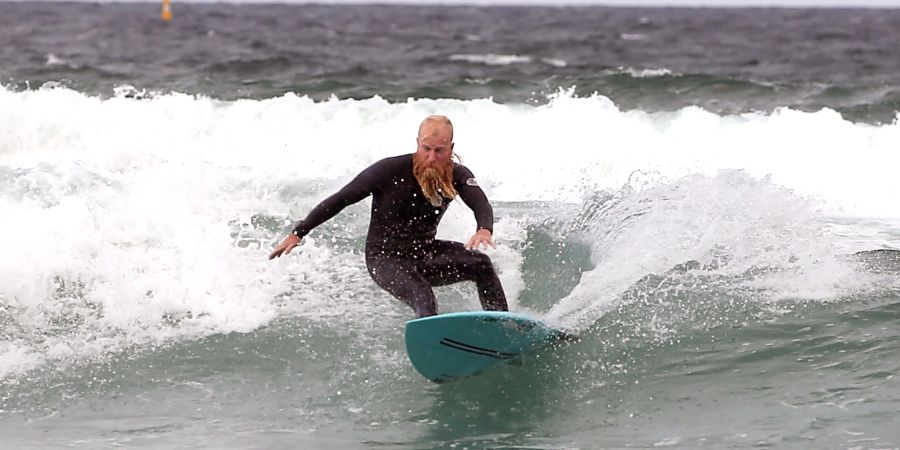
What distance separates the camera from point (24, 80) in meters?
21.5

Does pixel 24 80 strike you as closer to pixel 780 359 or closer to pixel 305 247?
pixel 305 247

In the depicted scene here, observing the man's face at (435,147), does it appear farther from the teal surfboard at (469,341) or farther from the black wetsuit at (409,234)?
the teal surfboard at (469,341)

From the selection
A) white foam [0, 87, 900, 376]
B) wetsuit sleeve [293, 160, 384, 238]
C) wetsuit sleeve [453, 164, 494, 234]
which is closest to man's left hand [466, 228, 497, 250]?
wetsuit sleeve [453, 164, 494, 234]

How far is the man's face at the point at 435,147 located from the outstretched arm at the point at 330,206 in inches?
13.6

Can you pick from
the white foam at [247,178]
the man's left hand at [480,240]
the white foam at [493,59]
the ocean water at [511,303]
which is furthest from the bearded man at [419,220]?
the white foam at [493,59]

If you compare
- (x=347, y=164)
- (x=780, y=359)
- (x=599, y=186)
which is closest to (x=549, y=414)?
(x=780, y=359)

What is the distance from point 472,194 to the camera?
18.9 ft

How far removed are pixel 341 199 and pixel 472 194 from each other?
2.23 ft

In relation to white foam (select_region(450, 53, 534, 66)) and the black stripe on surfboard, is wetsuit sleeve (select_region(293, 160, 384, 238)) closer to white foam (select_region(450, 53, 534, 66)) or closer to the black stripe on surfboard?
the black stripe on surfboard

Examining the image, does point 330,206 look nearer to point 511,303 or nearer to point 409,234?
point 409,234

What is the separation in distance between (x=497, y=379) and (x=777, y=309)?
212 cm

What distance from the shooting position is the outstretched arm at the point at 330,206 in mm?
5609

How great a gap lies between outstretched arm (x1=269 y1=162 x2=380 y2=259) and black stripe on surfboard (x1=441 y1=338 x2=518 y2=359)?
2.87 ft

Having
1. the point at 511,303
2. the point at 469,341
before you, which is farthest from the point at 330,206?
the point at 511,303
